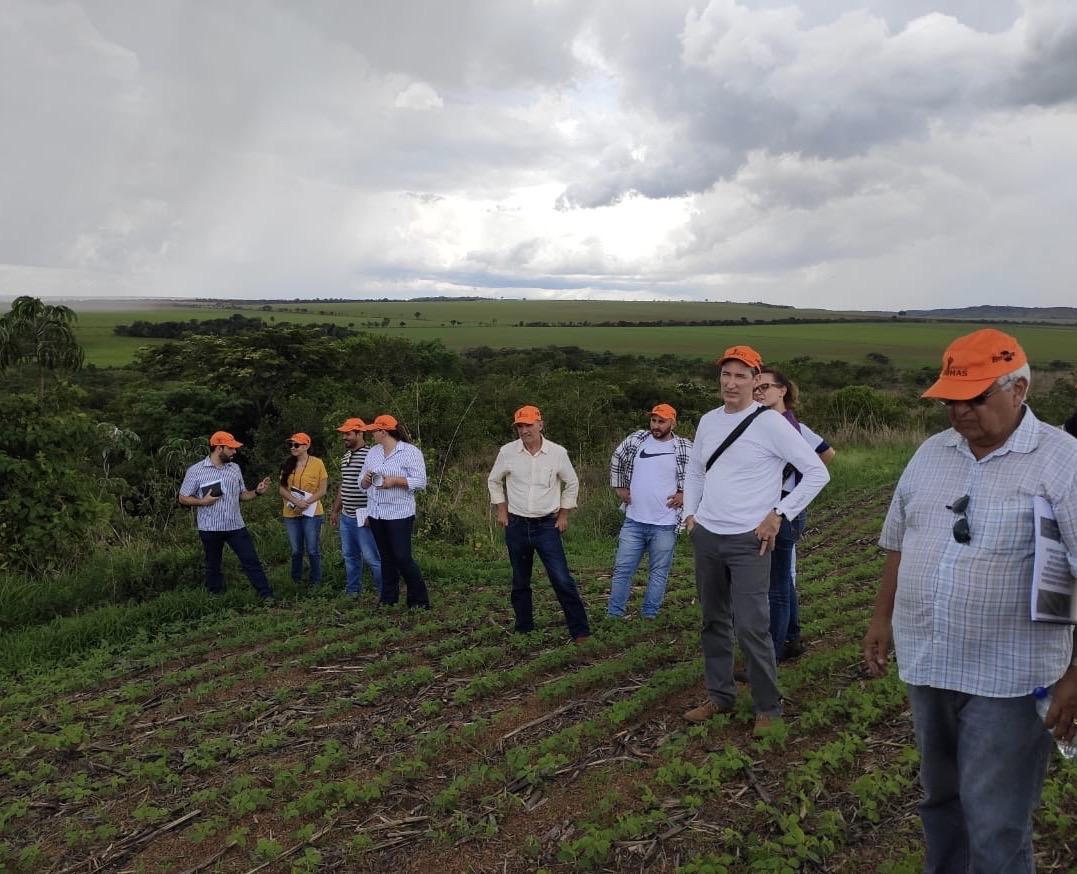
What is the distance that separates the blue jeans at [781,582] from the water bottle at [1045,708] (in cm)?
261

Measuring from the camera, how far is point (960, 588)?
8.87ft

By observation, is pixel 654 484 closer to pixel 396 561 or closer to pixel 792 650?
pixel 792 650

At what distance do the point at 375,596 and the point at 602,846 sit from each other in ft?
17.4

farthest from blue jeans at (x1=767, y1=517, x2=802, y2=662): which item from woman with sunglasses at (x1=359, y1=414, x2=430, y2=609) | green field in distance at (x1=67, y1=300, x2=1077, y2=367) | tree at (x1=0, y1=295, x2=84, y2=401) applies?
green field in distance at (x1=67, y1=300, x2=1077, y2=367)

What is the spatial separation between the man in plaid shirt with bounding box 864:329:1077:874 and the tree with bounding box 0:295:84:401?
9.35 meters

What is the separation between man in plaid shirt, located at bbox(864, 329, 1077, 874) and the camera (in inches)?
103

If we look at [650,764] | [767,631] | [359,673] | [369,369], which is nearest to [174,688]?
[359,673]

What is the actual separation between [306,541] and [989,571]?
7.64 metres

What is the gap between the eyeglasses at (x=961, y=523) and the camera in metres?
2.69

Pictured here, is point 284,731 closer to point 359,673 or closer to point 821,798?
point 359,673

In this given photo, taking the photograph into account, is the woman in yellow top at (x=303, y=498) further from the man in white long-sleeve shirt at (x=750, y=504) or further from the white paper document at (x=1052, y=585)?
the white paper document at (x=1052, y=585)

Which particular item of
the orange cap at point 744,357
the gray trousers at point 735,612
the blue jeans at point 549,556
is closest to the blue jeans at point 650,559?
the blue jeans at point 549,556

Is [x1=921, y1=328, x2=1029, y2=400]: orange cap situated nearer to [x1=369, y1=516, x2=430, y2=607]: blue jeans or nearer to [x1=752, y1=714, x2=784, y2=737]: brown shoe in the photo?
[x1=752, y1=714, x2=784, y2=737]: brown shoe

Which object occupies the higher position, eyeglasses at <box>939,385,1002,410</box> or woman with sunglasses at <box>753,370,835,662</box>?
eyeglasses at <box>939,385,1002,410</box>
